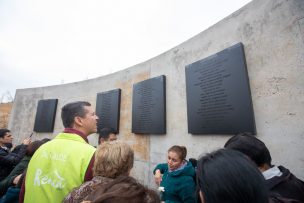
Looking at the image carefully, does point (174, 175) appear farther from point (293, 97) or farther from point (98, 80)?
point (98, 80)

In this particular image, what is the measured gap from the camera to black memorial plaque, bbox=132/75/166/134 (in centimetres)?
309

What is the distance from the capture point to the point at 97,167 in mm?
Answer: 1216

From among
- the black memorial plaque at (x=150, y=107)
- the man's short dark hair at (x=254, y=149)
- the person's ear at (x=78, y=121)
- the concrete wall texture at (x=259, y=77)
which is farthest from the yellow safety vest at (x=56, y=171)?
the black memorial plaque at (x=150, y=107)

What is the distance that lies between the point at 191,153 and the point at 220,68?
1235mm

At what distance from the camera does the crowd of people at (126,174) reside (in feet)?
2.39

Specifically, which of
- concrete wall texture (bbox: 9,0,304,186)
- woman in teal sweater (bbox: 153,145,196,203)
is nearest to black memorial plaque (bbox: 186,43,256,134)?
concrete wall texture (bbox: 9,0,304,186)

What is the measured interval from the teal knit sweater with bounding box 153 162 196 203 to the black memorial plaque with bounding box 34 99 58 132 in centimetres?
439

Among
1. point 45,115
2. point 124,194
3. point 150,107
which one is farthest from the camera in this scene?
point 45,115

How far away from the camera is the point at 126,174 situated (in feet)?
4.25

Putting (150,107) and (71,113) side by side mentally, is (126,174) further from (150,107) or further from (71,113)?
(150,107)

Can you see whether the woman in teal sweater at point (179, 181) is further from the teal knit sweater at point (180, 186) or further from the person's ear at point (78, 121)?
the person's ear at point (78, 121)

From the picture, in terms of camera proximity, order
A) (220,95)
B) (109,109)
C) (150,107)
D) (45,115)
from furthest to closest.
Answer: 1. (45,115)
2. (109,109)
3. (150,107)
4. (220,95)

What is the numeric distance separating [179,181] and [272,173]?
1.01 meters

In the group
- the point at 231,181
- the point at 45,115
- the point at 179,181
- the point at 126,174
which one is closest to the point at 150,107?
the point at 179,181
